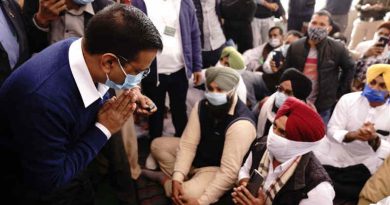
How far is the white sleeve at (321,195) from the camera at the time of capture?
1.77 metres

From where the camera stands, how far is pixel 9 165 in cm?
147

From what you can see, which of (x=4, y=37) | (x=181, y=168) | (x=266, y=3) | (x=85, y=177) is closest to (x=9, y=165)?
(x=85, y=177)

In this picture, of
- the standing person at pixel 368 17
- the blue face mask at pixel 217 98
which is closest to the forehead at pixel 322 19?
the blue face mask at pixel 217 98

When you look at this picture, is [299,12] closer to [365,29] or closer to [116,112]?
[365,29]

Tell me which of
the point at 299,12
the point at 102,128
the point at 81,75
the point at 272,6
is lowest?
the point at 299,12

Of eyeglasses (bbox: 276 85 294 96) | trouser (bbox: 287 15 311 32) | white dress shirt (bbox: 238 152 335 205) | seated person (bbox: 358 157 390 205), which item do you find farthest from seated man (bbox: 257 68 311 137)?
trouser (bbox: 287 15 311 32)

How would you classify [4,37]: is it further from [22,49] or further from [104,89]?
[104,89]

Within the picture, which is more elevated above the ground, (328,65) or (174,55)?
(174,55)

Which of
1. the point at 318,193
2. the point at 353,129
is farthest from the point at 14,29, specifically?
the point at 353,129

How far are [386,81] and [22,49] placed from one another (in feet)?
8.51

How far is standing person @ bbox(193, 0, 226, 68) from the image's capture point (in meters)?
3.56

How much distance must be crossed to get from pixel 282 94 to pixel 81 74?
6.54 feet

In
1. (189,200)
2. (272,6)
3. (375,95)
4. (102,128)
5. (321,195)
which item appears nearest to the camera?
(102,128)

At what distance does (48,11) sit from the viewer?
1.95 m
